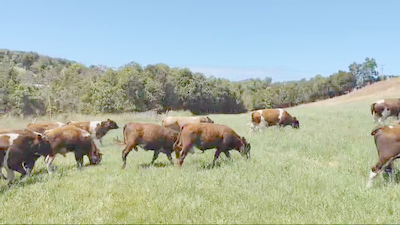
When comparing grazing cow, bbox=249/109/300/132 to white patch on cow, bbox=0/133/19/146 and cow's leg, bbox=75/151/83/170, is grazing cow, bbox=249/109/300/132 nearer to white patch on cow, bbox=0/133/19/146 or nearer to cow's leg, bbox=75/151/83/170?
cow's leg, bbox=75/151/83/170

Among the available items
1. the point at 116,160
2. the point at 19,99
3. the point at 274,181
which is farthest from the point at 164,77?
the point at 274,181

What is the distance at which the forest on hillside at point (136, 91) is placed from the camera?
166ft

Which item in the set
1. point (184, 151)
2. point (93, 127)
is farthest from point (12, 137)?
point (93, 127)

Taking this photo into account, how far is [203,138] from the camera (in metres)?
10.7

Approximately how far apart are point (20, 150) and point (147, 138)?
10.9 ft

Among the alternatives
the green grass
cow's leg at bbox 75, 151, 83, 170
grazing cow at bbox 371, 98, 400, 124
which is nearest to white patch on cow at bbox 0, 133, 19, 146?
the green grass

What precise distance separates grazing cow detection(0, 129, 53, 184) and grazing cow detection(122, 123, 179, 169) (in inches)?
88.8

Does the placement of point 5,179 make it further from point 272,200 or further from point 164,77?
point 164,77

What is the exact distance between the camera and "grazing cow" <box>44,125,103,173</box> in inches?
455

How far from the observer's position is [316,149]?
40.9 feet

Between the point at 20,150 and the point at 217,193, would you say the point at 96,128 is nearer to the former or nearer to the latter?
the point at 20,150

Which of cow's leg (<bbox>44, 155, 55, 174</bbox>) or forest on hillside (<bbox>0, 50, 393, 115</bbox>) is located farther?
forest on hillside (<bbox>0, 50, 393, 115</bbox>)

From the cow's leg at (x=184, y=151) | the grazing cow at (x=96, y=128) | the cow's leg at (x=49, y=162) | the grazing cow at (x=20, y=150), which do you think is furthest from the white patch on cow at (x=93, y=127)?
the cow's leg at (x=184, y=151)

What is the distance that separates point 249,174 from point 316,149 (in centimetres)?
435
